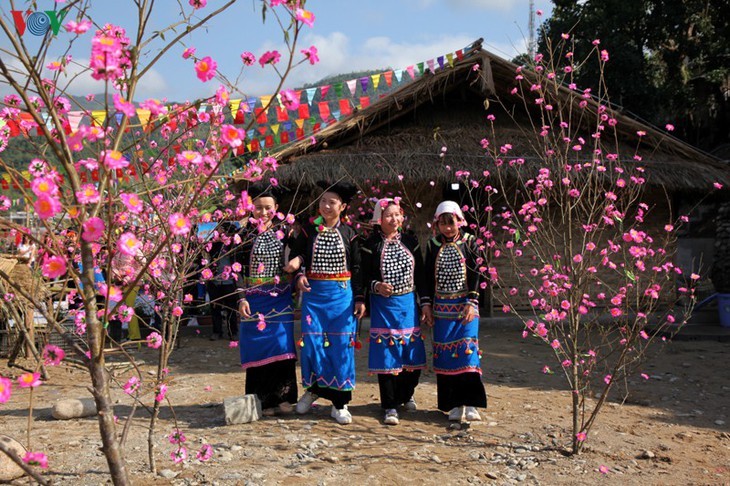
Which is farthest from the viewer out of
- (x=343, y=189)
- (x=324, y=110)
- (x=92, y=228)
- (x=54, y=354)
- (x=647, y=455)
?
(x=324, y=110)

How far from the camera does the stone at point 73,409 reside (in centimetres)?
455

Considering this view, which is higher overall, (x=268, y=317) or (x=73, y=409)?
(x=268, y=317)

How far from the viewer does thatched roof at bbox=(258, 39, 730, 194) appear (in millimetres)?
8766

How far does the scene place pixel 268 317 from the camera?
178 inches

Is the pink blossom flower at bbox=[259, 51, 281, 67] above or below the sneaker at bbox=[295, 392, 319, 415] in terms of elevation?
above

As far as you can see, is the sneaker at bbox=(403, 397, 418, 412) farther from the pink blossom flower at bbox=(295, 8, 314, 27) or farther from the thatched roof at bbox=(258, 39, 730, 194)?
the thatched roof at bbox=(258, 39, 730, 194)

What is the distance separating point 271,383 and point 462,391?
1.42 metres

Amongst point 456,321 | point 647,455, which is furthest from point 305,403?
point 647,455

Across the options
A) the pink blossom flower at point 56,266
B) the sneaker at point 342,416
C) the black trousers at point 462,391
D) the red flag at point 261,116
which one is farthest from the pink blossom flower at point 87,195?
the black trousers at point 462,391

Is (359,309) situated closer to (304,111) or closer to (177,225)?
(177,225)

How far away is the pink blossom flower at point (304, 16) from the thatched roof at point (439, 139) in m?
6.50

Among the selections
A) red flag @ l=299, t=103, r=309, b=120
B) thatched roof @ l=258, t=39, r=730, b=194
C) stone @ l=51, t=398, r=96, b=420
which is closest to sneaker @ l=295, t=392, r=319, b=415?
stone @ l=51, t=398, r=96, b=420

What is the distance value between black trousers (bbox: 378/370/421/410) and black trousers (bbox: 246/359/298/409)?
0.68 m

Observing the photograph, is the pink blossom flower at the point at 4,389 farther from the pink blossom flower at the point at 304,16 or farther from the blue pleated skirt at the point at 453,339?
the blue pleated skirt at the point at 453,339
